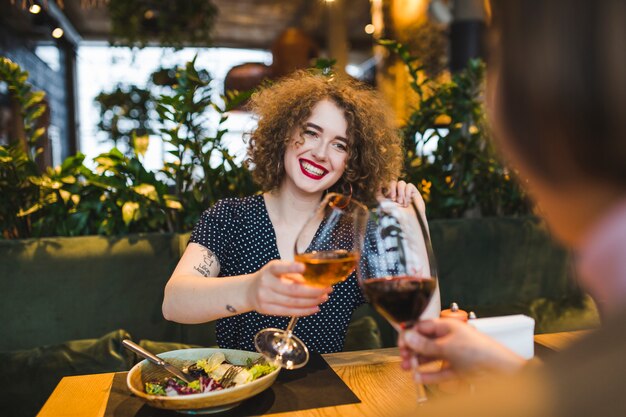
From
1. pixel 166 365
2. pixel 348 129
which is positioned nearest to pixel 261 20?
pixel 348 129

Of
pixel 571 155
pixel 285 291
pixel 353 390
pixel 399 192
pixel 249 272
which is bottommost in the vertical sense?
pixel 353 390

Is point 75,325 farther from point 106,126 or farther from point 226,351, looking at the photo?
point 106,126

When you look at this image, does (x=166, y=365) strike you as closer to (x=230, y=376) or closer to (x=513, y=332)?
(x=230, y=376)

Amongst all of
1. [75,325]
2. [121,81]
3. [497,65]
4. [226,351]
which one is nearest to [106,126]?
[121,81]

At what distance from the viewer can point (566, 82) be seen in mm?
420

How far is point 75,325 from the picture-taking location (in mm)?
2205

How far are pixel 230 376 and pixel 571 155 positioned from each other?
87 centimetres

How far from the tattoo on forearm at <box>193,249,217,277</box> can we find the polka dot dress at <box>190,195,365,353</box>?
0.05 m

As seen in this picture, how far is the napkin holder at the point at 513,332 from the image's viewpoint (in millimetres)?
1121

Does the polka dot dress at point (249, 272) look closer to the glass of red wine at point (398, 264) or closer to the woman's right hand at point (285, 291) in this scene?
the woman's right hand at point (285, 291)

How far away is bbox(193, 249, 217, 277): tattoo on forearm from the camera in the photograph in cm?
154

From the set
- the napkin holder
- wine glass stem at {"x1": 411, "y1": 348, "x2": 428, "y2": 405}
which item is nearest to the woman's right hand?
wine glass stem at {"x1": 411, "y1": 348, "x2": 428, "y2": 405}

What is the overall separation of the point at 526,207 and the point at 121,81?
206 inches

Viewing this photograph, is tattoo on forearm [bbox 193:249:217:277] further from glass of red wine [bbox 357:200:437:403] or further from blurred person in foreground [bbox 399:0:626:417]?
blurred person in foreground [bbox 399:0:626:417]
